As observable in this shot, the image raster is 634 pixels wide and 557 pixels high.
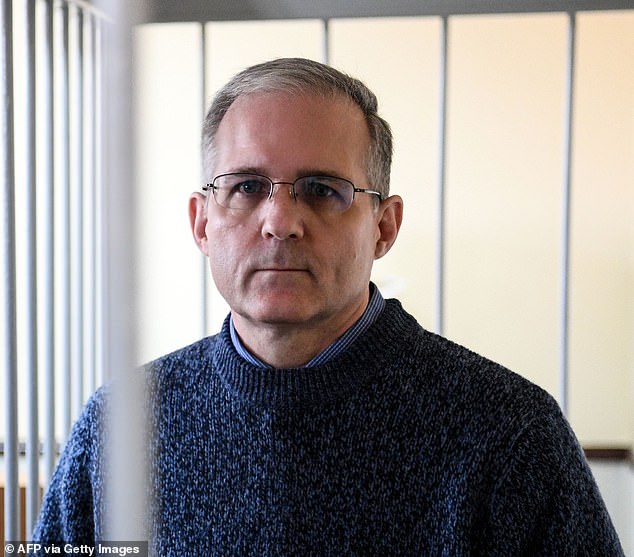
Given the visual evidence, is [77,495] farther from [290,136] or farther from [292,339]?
[290,136]

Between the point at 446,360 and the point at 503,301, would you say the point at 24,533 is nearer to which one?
the point at 446,360

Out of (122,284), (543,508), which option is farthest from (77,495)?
(122,284)

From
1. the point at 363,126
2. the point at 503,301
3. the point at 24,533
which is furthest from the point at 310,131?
the point at 503,301

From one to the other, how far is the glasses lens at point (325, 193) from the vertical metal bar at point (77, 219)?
45 centimetres

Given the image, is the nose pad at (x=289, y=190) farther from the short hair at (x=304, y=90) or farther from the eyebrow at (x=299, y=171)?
the short hair at (x=304, y=90)

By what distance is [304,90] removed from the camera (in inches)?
38.9

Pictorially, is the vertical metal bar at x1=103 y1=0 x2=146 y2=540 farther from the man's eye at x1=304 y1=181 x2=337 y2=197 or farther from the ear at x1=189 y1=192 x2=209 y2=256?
the ear at x1=189 y1=192 x2=209 y2=256

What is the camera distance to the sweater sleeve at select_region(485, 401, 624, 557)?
902 mm

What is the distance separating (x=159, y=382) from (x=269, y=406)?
0.20 meters

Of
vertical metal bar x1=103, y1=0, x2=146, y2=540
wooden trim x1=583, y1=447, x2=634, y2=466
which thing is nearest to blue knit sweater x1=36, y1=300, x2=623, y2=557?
vertical metal bar x1=103, y1=0, x2=146, y2=540

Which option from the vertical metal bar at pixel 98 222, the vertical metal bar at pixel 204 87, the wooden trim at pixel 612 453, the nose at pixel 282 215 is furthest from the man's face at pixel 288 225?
the wooden trim at pixel 612 453

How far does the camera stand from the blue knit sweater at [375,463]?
0.92 m

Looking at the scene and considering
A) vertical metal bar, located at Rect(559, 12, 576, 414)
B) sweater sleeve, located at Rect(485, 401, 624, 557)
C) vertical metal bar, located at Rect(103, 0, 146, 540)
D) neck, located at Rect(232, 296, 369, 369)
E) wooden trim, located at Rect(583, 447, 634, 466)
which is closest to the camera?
vertical metal bar, located at Rect(103, 0, 146, 540)

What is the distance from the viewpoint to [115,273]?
0.30m
